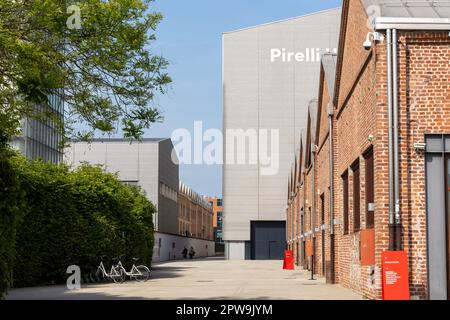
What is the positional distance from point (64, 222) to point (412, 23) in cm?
1473

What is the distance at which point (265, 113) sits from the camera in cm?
7425

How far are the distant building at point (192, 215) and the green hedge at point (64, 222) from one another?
220 ft

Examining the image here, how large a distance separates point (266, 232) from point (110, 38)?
62672 millimetres

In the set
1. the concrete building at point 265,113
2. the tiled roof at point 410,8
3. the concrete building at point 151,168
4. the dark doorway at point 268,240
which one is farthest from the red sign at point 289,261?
the dark doorway at point 268,240

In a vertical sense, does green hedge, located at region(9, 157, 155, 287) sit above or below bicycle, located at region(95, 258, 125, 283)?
above

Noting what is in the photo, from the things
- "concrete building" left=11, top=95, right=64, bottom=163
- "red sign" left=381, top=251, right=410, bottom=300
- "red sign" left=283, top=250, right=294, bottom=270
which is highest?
"concrete building" left=11, top=95, right=64, bottom=163

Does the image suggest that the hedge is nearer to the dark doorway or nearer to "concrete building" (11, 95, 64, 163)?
the dark doorway

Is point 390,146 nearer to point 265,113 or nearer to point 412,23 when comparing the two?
point 412,23

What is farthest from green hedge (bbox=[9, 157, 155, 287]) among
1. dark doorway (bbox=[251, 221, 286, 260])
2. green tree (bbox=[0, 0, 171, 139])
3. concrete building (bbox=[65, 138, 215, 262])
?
dark doorway (bbox=[251, 221, 286, 260])

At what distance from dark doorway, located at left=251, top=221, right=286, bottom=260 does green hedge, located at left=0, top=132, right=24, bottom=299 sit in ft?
203

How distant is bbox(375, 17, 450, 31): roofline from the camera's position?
15406mm

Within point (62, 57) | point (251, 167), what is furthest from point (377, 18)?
point (251, 167)

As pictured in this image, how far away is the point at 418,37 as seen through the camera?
51.3 ft

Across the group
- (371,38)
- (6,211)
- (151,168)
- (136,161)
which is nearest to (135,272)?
(6,211)
